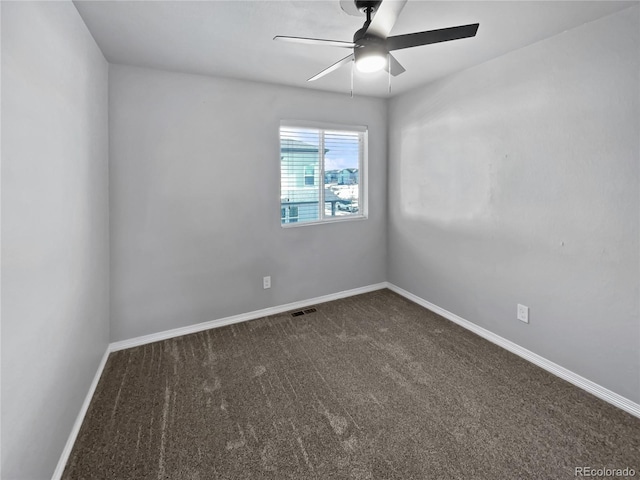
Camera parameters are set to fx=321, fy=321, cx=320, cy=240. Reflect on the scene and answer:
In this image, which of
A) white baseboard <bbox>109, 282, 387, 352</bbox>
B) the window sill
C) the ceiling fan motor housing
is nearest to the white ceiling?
the ceiling fan motor housing

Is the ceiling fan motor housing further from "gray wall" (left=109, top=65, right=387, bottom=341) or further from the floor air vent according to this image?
the floor air vent

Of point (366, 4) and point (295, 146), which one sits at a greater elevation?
point (366, 4)

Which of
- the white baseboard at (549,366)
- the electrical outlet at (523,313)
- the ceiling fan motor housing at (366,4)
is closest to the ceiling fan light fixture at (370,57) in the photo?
the ceiling fan motor housing at (366,4)

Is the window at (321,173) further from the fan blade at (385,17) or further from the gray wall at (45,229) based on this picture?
the fan blade at (385,17)

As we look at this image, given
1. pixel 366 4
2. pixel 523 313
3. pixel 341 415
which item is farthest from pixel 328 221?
pixel 366 4

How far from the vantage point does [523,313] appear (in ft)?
8.40

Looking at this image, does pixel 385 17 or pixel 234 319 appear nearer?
pixel 385 17

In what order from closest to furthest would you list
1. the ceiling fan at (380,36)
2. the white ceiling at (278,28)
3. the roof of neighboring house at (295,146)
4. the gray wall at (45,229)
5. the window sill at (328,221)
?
the gray wall at (45,229)
the ceiling fan at (380,36)
the white ceiling at (278,28)
the roof of neighboring house at (295,146)
the window sill at (328,221)

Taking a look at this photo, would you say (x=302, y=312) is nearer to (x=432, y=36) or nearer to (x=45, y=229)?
(x=45, y=229)

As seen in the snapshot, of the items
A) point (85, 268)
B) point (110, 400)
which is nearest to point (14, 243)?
point (85, 268)

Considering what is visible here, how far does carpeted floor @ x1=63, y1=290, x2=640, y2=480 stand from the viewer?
161cm

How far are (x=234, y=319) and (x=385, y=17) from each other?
9.18ft

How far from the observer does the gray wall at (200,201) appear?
2674 millimetres

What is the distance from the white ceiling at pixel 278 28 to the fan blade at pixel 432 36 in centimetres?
35
